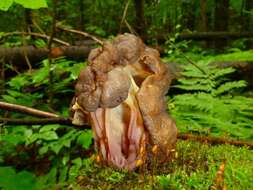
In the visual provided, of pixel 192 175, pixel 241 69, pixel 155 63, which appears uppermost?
pixel 155 63

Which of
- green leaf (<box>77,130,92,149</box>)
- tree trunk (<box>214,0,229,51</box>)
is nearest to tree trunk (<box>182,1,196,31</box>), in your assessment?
tree trunk (<box>214,0,229,51</box>)

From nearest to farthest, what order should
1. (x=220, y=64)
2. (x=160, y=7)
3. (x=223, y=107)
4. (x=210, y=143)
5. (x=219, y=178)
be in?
(x=219, y=178), (x=210, y=143), (x=223, y=107), (x=220, y=64), (x=160, y=7)

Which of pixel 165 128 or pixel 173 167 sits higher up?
pixel 165 128

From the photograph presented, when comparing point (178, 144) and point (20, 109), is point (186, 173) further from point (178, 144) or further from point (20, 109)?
point (20, 109)

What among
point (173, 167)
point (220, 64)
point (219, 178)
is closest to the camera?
point (219, 178)

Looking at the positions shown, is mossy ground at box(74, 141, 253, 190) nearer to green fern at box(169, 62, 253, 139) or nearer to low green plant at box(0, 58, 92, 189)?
green fern at box(169, 62, 253, 139)

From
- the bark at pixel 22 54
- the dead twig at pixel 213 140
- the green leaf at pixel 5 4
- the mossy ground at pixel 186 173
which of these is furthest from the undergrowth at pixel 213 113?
the bark at pixel 22 54

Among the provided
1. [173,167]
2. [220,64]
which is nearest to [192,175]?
[173,167]

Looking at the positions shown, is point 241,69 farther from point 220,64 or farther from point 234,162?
point 234,162
